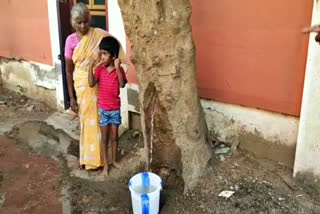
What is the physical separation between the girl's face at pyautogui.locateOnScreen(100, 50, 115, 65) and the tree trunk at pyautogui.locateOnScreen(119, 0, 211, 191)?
1.17 feet

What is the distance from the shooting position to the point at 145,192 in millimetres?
3053

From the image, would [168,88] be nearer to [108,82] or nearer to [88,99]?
[108,82]

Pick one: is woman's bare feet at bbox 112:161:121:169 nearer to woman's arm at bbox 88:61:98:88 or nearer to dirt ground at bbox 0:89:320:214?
dirt ground at bbox 0:89:320:214

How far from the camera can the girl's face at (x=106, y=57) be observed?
3371 mm

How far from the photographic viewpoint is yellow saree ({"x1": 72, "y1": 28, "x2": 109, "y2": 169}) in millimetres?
3603

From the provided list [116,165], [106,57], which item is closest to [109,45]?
[106,57]

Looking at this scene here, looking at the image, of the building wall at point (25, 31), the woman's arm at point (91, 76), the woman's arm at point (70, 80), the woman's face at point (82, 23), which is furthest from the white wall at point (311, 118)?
the building wall at point (25, 31)

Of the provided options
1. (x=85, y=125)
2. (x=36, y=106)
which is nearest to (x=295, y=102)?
(x=85, y=125)

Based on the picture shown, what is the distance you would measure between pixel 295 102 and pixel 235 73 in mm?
632

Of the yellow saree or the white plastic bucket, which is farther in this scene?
the yellow saree

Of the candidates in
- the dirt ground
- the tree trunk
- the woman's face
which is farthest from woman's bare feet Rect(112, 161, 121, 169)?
the woman's face

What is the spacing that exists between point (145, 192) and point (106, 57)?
1246mm

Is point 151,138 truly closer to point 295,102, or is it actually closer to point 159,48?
point 159,48

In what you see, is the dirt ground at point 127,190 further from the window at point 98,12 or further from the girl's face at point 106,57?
the window at point 98,12
